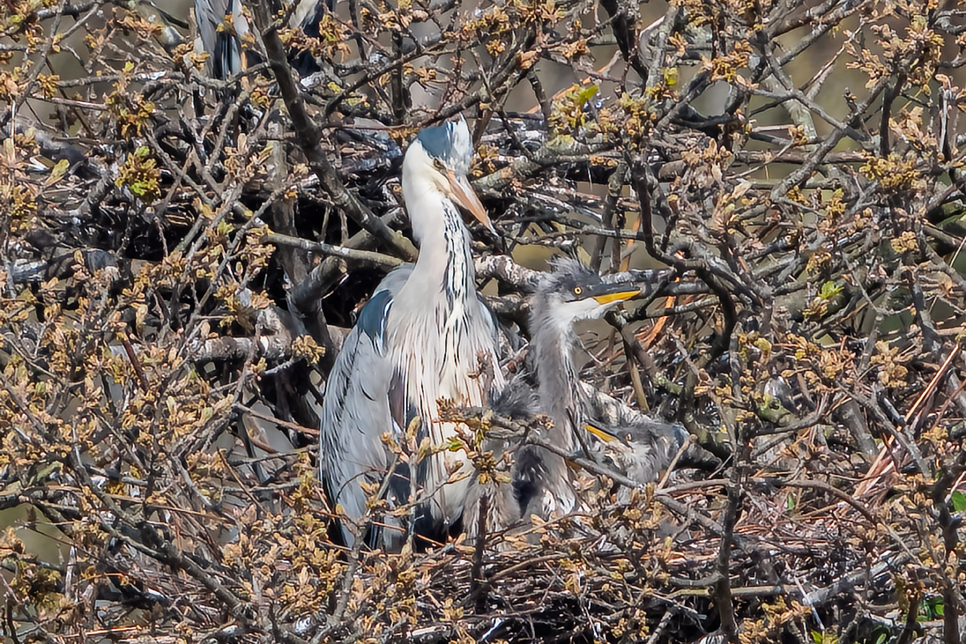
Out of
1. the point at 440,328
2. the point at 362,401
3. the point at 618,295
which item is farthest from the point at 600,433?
the point at 362,401

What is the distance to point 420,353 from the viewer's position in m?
3.49

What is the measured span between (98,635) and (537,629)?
1004mm

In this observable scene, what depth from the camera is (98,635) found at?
2199 mm

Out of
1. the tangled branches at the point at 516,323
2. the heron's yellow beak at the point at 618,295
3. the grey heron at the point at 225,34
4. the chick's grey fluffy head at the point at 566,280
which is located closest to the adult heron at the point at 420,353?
the tangled branches at the point at 516,323

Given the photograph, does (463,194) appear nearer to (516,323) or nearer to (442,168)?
(442,168)

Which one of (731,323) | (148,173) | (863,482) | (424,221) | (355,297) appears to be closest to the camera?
(148,173)

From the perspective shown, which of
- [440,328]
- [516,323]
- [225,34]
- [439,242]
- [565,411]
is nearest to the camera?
[565,411]

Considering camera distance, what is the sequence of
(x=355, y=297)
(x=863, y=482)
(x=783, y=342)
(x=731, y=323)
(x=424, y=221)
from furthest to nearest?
1. (x=355, y=297)
2. (x=424, y=221)
3. (x=731, y=323)
4. (x=863, y=482)
5. (x=783, y=342)

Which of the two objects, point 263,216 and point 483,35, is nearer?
point 483,35

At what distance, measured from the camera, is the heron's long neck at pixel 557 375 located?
10.6 ft

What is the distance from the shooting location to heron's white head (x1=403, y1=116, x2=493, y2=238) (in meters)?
3.26

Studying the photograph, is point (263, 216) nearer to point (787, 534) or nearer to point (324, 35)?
point (324, 35)

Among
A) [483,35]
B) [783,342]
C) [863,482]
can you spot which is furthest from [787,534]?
[483,35]

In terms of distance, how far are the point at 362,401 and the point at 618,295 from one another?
2.66 ft
